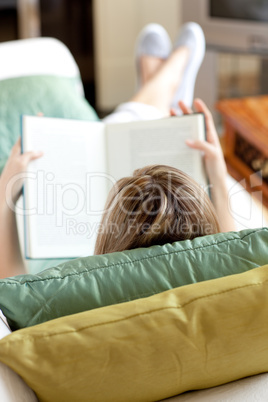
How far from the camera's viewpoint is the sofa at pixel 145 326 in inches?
34.9

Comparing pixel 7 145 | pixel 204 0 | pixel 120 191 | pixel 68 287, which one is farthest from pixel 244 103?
pixel 68 287

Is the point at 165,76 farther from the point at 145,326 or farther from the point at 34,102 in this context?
the point at 145,326

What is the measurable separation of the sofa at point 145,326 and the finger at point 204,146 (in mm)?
557

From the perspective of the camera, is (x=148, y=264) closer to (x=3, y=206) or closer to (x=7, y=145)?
(x=3, y=206)

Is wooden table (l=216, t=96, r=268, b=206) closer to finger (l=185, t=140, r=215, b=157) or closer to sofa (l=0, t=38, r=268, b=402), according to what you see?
finger (l=185, t=140, r=215, b=157)

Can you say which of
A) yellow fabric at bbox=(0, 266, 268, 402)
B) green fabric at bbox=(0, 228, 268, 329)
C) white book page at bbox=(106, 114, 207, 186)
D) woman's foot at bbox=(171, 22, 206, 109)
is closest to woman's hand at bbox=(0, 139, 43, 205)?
white book page at bbox=(106, 114, 207, 186)

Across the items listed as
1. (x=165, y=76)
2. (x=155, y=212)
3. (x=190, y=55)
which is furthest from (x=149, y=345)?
(x=190, y=55)

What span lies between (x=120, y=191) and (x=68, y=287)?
235mm

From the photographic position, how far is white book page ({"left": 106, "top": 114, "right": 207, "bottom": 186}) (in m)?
1.66

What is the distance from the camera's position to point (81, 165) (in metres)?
1.70

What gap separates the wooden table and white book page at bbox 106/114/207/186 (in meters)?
0.95

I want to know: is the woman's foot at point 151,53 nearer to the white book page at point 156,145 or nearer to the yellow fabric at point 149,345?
the white book page at point 156,145

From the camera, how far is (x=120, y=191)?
1.15m

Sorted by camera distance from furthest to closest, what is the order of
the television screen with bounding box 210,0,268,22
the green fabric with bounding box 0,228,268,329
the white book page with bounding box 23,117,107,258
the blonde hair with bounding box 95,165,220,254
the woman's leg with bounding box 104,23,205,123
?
the television screen with bounding box 210,0,268,22
the woman's leg with bounding box 104,23,205,123
the white book page with bounding box 23,117,107,258
the blonde hair with bounding box 95,165,220,254
the green fabric with bounding box 0,228,268,329
